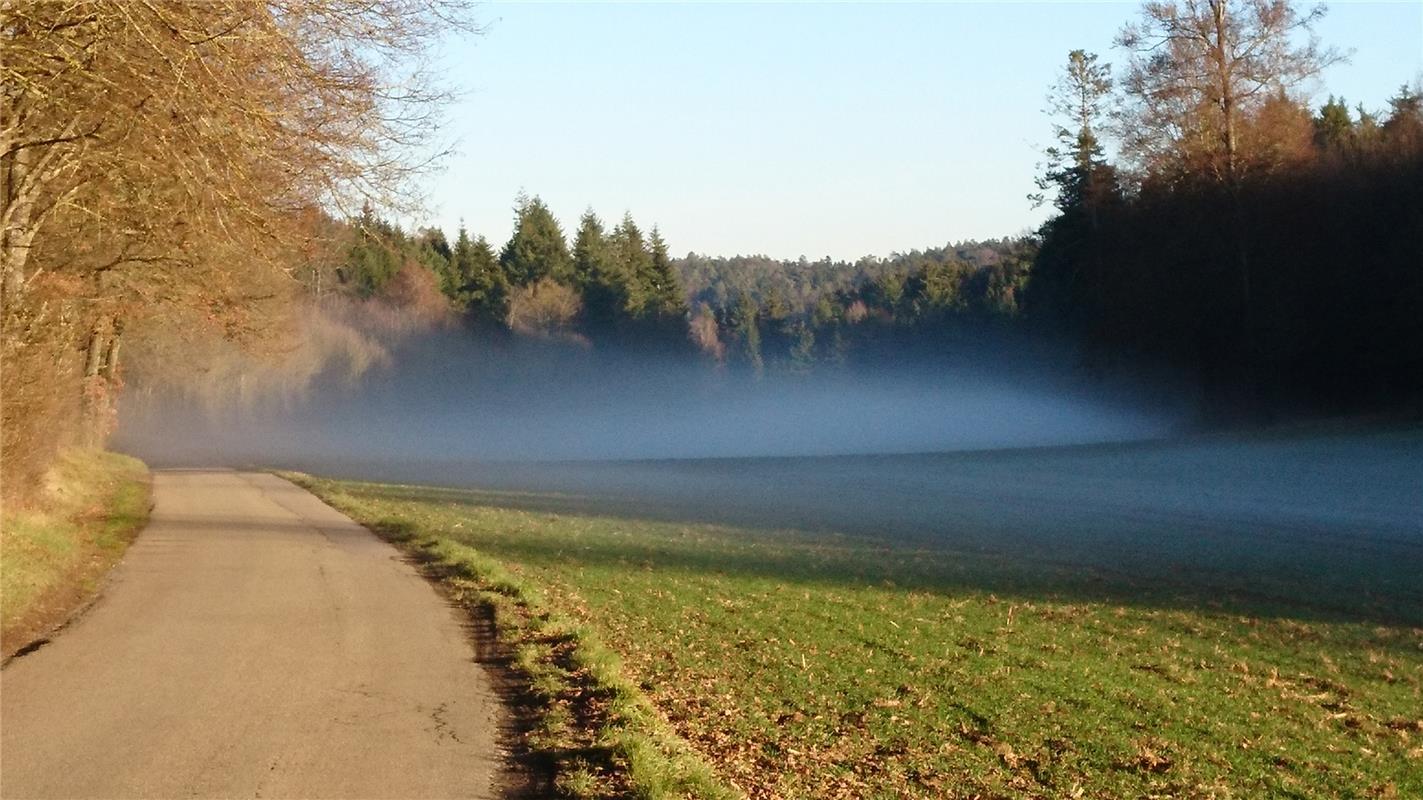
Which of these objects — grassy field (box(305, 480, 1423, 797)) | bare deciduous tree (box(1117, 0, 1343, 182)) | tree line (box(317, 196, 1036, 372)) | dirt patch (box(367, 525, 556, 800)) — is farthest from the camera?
tree line (box(317, 196, 1036, 372))

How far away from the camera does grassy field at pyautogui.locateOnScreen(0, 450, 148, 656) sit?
1195 cm

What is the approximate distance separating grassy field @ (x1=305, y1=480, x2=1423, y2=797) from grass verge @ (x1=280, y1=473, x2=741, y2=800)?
0.24ft

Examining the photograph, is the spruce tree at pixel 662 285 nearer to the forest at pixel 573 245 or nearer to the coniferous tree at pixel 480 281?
the forest at pixel 573 245

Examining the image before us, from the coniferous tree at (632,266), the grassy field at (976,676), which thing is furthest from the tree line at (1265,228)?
the coniferous tree at (632,266)

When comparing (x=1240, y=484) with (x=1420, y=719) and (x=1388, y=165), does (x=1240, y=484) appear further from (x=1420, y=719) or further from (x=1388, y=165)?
(x=1420, y=719)

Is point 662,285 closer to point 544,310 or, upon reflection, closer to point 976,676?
point 544,310

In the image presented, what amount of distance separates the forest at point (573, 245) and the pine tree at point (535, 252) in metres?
0.18

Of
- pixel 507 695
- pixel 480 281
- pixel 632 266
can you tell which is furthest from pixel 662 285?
pixel 507 695

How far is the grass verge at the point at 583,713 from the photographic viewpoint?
6680mm

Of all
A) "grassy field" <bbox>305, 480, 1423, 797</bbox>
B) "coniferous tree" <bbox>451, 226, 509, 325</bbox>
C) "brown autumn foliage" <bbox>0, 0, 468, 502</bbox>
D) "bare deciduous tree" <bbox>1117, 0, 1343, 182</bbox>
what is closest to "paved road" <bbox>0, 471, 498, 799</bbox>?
"grassy field" <bbox>305, 480, 1423, 797</bbox>

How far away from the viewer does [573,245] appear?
9138cm

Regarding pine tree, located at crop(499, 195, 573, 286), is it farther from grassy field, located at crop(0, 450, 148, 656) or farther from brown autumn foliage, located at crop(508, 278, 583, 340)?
grassy field, located at crop(0, 450, 148, 656)

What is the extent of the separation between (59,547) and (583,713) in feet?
34.1

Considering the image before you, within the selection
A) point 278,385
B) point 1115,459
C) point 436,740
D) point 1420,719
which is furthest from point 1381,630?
point 278,385
